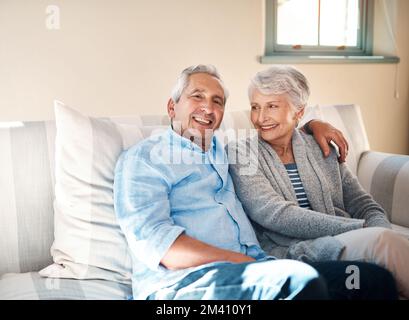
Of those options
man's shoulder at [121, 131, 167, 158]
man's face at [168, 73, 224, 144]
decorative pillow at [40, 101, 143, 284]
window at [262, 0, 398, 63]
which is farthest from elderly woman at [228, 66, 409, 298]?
window at [262, 0, 398, 63]

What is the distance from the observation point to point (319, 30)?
9.38ft

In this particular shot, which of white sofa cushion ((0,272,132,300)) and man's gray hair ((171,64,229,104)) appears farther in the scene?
man's gray hair ((171,64,229,104))

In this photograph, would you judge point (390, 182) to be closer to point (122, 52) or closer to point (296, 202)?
point (296, 202)

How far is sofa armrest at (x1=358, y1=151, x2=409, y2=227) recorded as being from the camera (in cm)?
178

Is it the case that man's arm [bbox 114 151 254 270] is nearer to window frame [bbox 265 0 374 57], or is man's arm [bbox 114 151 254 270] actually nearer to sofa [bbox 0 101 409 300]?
sofa [bbox 0 101 409 300]

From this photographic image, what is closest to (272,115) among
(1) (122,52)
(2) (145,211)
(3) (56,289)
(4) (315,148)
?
(4) (315,148)

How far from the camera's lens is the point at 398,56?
2.91 m

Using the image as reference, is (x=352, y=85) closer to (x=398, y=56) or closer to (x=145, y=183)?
(x=398, y=56)

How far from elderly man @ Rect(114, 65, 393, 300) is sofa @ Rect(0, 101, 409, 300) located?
4.0 inches

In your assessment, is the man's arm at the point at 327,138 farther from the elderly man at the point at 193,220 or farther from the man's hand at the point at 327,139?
the elderly man at the point at 193,220

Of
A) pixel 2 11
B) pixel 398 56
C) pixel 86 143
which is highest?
pixel 2 11

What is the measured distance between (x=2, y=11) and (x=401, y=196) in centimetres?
172

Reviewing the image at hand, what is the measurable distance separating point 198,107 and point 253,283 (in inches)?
22.9
